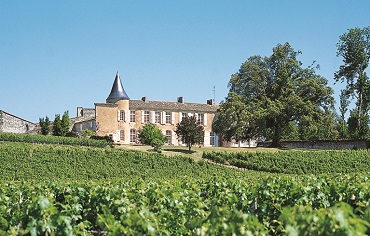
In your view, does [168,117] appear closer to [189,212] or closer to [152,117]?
[152,117]

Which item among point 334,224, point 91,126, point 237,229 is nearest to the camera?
point 334,224

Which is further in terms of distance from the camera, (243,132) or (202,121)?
(202,121)

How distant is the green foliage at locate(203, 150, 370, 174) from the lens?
32312 mm

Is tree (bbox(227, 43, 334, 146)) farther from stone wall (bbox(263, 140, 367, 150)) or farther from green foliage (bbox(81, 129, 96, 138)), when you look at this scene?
green foliage (bbox(81, 129, 96, 138))

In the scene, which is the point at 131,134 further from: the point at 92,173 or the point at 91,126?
the point at 92,173

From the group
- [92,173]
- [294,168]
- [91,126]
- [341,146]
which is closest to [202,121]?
[91,126]

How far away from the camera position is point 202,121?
54.4 meters

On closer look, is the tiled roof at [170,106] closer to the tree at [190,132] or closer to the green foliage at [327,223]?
the tree at [190,132]

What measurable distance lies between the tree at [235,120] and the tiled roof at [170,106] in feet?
29.2

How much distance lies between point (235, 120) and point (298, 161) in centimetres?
1006

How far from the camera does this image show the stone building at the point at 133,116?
160ft

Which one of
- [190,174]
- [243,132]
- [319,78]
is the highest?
[319,78]

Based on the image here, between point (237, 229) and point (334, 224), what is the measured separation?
83cm

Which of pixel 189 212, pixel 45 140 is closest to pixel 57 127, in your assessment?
pixel 45 140
